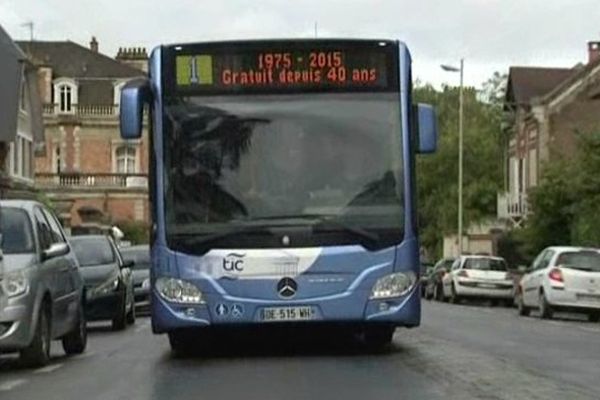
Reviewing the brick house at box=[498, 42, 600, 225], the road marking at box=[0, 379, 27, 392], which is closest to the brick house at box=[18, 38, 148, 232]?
the brick house at box=[498, 42, 600, 225]

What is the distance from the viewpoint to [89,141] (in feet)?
281

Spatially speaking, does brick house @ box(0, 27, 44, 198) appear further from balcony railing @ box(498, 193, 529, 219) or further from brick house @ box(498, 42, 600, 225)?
balcony railing @ box(498, 193, 529, 219)

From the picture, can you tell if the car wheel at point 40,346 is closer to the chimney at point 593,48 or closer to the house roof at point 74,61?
the chimney at point 593,48

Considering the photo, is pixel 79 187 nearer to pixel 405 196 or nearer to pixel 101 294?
pixel 101 294

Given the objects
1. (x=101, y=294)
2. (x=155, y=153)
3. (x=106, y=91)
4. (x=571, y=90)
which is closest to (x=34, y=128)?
(x=106, y=91)

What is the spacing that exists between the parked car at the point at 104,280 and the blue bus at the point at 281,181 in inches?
315

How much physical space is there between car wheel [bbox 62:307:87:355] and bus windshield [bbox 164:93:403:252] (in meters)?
2.92

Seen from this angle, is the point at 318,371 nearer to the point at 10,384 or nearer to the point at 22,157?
the point at 10,384

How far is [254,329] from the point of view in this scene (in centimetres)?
1664

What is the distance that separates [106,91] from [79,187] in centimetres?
898

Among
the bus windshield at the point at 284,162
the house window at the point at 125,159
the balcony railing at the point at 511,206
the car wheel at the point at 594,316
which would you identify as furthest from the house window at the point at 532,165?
the bus windshield at the point at 284,162

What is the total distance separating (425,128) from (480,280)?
29387 mm

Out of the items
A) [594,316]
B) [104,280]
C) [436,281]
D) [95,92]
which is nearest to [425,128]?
[104,280]

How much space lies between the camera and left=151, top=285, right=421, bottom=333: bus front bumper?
16.1 meters
